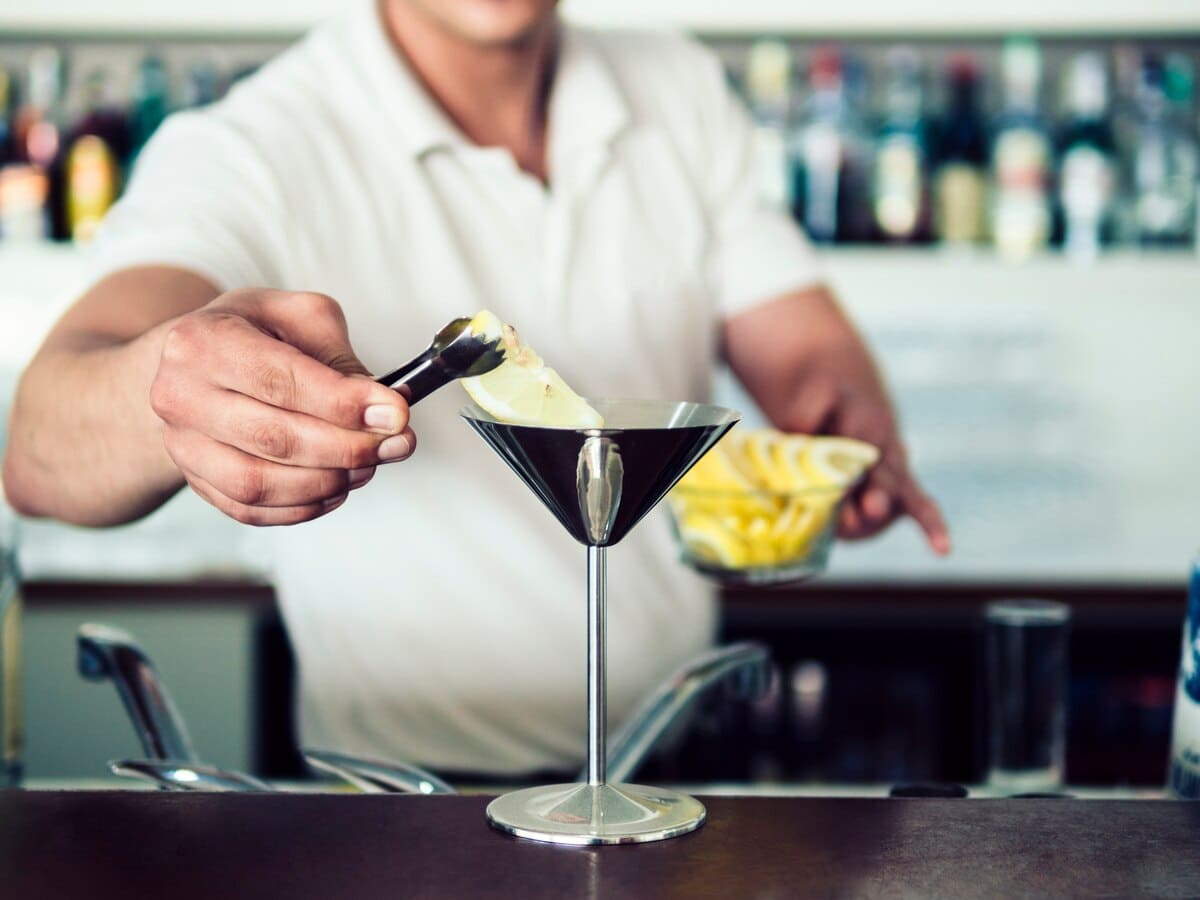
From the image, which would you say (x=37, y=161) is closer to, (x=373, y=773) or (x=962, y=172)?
(x=962, y=172)

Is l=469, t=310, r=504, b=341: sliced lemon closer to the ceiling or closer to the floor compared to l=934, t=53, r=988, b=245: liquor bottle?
closer to the floor

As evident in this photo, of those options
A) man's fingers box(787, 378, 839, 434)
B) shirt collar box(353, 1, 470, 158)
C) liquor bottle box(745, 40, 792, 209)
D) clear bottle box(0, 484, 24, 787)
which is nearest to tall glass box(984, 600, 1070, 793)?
man's fingers box(787, 378, 839, 434)

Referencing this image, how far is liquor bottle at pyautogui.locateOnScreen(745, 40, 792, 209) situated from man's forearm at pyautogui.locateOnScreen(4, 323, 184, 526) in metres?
1.62

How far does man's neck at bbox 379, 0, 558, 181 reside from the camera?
1.43 m

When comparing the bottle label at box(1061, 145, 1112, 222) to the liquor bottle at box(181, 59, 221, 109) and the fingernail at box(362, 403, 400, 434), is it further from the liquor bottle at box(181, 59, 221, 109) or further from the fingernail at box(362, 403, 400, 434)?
the fingernail at box(362, 403, 400, 434)

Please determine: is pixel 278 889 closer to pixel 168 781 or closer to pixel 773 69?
pixel 168 781

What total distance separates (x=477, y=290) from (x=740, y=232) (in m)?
0.38

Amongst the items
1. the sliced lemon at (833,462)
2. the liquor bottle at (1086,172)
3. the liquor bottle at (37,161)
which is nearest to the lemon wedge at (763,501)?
the sliced lemon at (833,462)

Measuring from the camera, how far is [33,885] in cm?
62

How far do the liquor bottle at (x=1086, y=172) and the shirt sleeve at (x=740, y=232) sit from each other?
39.5 inches

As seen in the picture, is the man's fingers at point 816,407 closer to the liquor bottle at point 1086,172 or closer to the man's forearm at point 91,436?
the man's forearm at point 91,436

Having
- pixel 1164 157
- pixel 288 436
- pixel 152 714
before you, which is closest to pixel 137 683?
pixel 152 714

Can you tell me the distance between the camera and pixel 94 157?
244cm

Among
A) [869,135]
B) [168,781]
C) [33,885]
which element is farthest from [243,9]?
[33,885]
